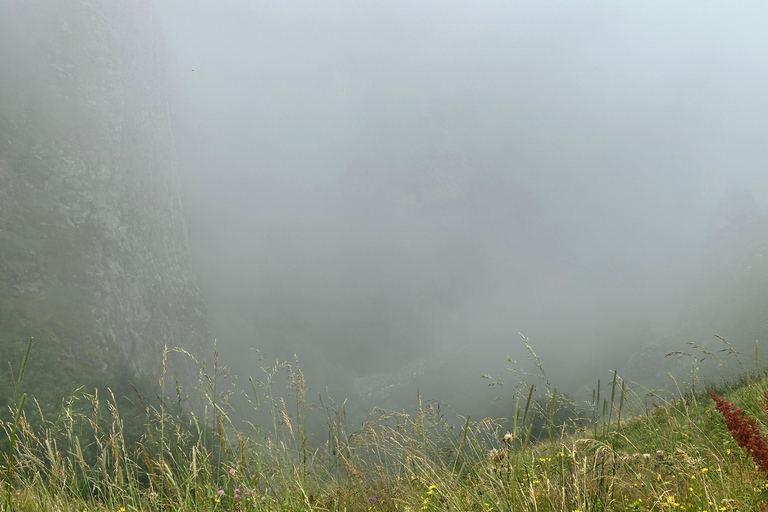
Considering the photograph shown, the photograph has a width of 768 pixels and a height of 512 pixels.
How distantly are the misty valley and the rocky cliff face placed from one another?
11.3 inches

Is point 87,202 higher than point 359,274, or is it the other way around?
Result: point 87,202

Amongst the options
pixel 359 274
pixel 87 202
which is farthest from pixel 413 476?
pixel 359 274

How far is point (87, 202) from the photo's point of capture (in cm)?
4191

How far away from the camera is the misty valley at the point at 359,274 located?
2.80m

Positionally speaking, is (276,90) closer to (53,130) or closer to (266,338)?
(266,338)

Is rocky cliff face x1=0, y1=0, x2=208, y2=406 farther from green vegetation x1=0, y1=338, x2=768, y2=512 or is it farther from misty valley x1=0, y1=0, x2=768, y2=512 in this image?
green vegetation x1=0, y1=338, x2=768, y2=512

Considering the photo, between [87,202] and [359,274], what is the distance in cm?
7457

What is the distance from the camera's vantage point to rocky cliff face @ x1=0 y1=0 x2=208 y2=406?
32.3 meters

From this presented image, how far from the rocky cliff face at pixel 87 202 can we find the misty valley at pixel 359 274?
0.94 feet

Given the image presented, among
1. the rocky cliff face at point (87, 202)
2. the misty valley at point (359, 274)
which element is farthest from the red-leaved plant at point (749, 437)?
the rocky cliff face at point (87, 202)

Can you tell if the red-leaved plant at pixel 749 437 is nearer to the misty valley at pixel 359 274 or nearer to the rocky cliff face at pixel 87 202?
the misty valley at pixel 359 274

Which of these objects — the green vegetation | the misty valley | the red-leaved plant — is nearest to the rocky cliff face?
the misty valley

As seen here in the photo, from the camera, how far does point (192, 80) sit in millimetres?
103938

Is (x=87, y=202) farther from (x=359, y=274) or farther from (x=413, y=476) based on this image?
(x=359, y=274)
